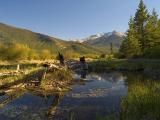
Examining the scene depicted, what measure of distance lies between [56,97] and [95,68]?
90.0ft

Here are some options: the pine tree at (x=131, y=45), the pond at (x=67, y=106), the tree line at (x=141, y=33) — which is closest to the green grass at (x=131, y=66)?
the tree line at (x=141, y=33)

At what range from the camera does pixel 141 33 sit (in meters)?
64.6

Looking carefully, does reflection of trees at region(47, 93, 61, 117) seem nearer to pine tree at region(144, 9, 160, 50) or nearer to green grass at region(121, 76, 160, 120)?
green grass at region(121, 76, 160, 120)

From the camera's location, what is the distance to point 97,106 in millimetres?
15180

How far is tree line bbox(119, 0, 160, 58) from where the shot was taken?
199 ft

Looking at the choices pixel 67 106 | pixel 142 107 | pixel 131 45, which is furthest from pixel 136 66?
pixel 142 107

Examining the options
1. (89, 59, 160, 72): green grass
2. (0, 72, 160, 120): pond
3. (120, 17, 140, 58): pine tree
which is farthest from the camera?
(120, 17, 140, 58): pine tree

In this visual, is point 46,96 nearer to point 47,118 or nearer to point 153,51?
point 47,118

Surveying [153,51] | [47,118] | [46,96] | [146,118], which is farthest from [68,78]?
[153,51]

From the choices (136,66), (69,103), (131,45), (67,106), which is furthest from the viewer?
(131,45)

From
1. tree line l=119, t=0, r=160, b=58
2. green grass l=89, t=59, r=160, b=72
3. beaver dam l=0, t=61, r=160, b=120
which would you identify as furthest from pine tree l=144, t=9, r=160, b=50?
beaver dam l=0, t=61, r=160, b=120

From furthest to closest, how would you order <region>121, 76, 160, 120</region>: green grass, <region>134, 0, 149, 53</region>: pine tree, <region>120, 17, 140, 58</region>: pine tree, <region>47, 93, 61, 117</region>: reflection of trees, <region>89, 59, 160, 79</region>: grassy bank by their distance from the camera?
1. <region>134, 0, 149, 53</region>: pine tree
2. <region>120, 17, 140, 58</region>: pine tree
3. <region>89, 59, 160, 79</region>: grassy bank
4. <region>47, 93, 61, 117</region>: reflection of trees
5. <region>121, 76, 160, 120</region>: green grass

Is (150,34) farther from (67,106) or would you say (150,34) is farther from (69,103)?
(67,106)

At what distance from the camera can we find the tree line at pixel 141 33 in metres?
60.7
